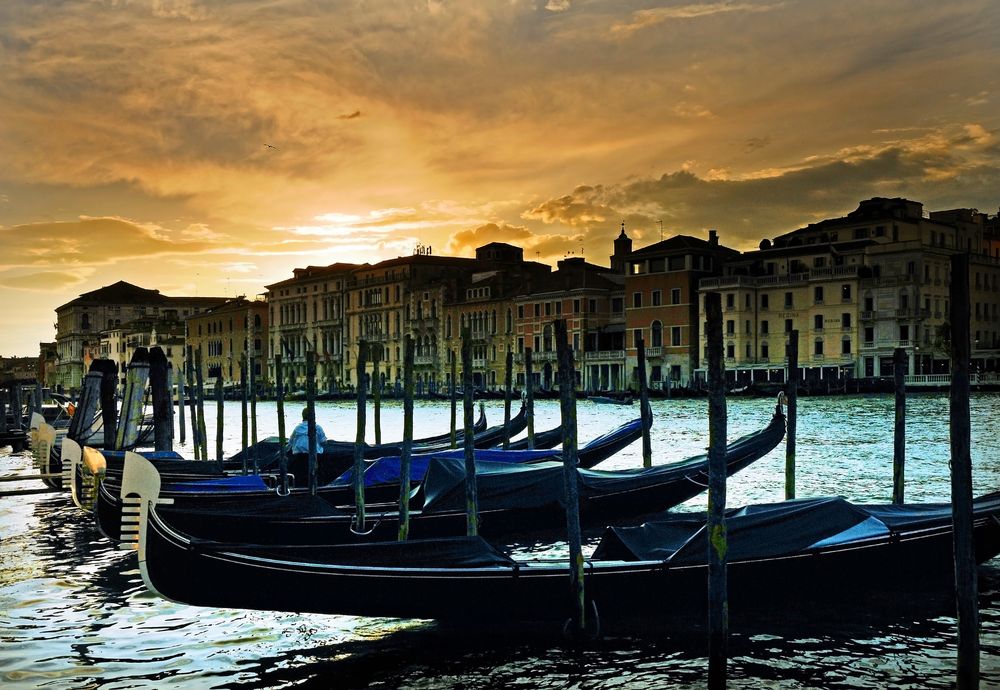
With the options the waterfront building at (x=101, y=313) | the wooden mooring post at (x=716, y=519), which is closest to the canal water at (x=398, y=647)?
the wooden mooring post at (x=716, y=519)

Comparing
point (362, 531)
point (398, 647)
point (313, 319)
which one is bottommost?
point (398, 647)

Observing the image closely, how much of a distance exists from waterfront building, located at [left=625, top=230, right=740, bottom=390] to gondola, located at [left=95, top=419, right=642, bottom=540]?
32280 millimetres

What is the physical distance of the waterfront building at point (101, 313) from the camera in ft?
294

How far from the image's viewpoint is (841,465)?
1836 cm

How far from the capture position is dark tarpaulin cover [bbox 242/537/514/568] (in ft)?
21.9

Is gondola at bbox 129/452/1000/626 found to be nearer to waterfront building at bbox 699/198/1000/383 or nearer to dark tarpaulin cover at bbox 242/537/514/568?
dark tarpaulin cover at bbox 242/537/514/568

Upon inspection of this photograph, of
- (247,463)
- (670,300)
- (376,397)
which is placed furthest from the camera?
(670,300)

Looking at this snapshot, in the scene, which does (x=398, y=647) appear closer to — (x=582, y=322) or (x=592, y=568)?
(x=592, y=568)

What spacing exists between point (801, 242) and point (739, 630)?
128ft

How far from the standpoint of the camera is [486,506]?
31.7ft

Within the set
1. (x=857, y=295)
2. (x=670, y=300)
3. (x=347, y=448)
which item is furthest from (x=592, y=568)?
(x=670, y=300)

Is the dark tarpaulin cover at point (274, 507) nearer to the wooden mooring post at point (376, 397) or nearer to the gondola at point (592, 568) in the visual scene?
the wooden mooring post at point (376, 397)

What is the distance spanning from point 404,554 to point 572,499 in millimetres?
1081

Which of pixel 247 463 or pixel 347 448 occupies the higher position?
pixel 347 448
